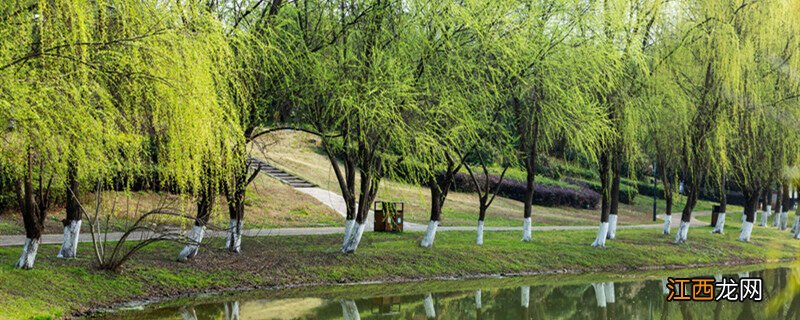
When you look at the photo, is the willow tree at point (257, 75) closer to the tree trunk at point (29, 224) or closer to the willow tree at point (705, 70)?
the tree trunk at point (29, 224)

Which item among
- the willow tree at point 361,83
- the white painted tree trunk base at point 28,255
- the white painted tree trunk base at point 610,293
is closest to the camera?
the white painted tree trunk base at point 28,255

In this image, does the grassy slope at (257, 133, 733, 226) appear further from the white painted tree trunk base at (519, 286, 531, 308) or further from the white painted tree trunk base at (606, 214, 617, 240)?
the white painted tree trunk base at (519, 286, 531, 308)

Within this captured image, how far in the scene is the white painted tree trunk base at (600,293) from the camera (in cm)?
1831

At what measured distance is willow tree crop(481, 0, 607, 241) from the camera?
796 inches

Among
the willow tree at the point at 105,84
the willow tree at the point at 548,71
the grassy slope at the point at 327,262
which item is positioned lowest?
the grassy slope at the point at 327,262

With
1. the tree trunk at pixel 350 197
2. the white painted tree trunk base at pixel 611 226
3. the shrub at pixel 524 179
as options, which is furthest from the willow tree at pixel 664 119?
the shrub at pixel 524 179

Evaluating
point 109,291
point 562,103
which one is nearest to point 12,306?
point 109,291

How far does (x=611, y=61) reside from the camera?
71.7ft

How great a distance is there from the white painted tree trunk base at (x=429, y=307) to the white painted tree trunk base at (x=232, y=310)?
10.8 ft

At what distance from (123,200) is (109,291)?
9.16 m

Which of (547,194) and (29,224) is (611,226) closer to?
(547,194)

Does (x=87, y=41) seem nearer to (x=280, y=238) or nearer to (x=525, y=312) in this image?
(x=525, y=312)

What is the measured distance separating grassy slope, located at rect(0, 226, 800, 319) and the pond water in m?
0.53

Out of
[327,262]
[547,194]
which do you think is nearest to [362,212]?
[327,262]
